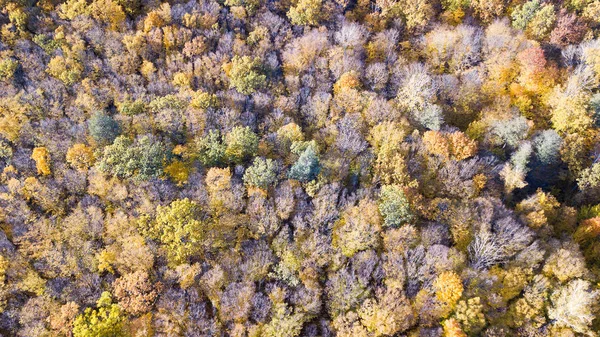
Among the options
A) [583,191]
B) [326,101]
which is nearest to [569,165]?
[583,191]

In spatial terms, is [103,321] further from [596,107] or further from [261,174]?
[596,107]

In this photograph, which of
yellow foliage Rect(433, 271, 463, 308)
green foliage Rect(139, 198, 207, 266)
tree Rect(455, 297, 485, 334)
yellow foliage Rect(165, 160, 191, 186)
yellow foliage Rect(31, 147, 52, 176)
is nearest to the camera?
tree Rect(455, 297, 485, 334)

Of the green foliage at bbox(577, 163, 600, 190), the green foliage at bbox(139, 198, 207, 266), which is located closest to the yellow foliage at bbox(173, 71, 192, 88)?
the green foliage at bbox(139, 198, 207, 266)

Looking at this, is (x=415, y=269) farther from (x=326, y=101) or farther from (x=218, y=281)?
(x=326, y=101)

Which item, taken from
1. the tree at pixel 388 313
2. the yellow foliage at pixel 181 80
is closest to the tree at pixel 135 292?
the tree at pixel 388 313

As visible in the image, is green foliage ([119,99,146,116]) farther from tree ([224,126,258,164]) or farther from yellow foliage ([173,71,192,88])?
tree ([224,126,258,164])

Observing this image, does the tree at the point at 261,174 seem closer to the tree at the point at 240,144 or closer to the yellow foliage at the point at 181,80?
the tree at the point at 240,144
